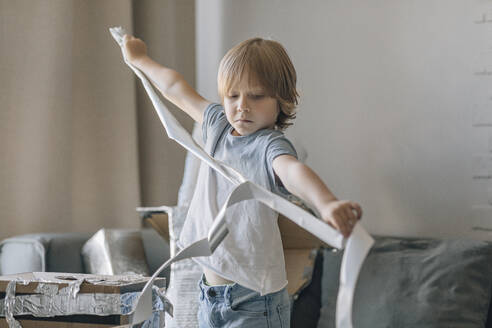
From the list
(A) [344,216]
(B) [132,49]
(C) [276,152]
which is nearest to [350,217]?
(A) [344,216]

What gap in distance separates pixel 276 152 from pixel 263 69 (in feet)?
0.50

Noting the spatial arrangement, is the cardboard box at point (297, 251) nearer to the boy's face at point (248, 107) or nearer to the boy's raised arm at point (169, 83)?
the boy's raised arm at point (169, 83)

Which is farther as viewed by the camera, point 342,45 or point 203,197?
point 342,45

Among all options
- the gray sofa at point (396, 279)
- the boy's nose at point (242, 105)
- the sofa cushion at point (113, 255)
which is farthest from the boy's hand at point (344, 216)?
the sofa cushion at point (113, 255)

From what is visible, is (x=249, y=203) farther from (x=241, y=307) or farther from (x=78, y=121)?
(x=78, y=121)

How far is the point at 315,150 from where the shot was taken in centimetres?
209

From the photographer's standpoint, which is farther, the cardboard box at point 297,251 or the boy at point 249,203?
the cardboard box at point 297,251

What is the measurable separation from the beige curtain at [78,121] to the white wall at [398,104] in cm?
51

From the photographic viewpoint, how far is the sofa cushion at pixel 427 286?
57.9 inches

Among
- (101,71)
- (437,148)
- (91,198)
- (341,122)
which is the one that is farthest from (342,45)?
(91,198)

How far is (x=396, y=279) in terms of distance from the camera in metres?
1.56

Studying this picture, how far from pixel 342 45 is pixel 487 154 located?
584mm

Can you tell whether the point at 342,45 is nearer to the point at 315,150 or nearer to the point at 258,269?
the point at 315,150

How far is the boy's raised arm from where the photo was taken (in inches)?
47.2
